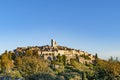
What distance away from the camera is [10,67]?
3091 inches

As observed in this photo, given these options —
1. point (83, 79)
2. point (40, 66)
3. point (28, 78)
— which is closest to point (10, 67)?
point (40, 66)

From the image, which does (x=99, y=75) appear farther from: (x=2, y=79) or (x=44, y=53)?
(x=44, y=53)

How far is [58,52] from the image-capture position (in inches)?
4963

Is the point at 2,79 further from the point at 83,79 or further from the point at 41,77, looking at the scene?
the point at 83,79

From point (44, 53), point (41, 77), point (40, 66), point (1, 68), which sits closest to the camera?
point (41, 77)

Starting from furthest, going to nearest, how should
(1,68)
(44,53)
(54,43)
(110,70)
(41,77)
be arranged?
1. (54,43)
2. (44,53)
3. (1,68)
4. (41,77)
5. (110,70)

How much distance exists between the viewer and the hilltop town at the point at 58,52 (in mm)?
116938

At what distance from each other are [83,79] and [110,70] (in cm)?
499

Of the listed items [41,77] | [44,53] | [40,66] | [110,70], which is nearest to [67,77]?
[41,77]

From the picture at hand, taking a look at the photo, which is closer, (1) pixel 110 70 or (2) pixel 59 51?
(1) pixel 110 70

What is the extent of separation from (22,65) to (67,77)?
18.7m

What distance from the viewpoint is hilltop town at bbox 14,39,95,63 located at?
116938 mm

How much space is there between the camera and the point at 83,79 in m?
53.8

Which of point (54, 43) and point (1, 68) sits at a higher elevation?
point (54, 43)
